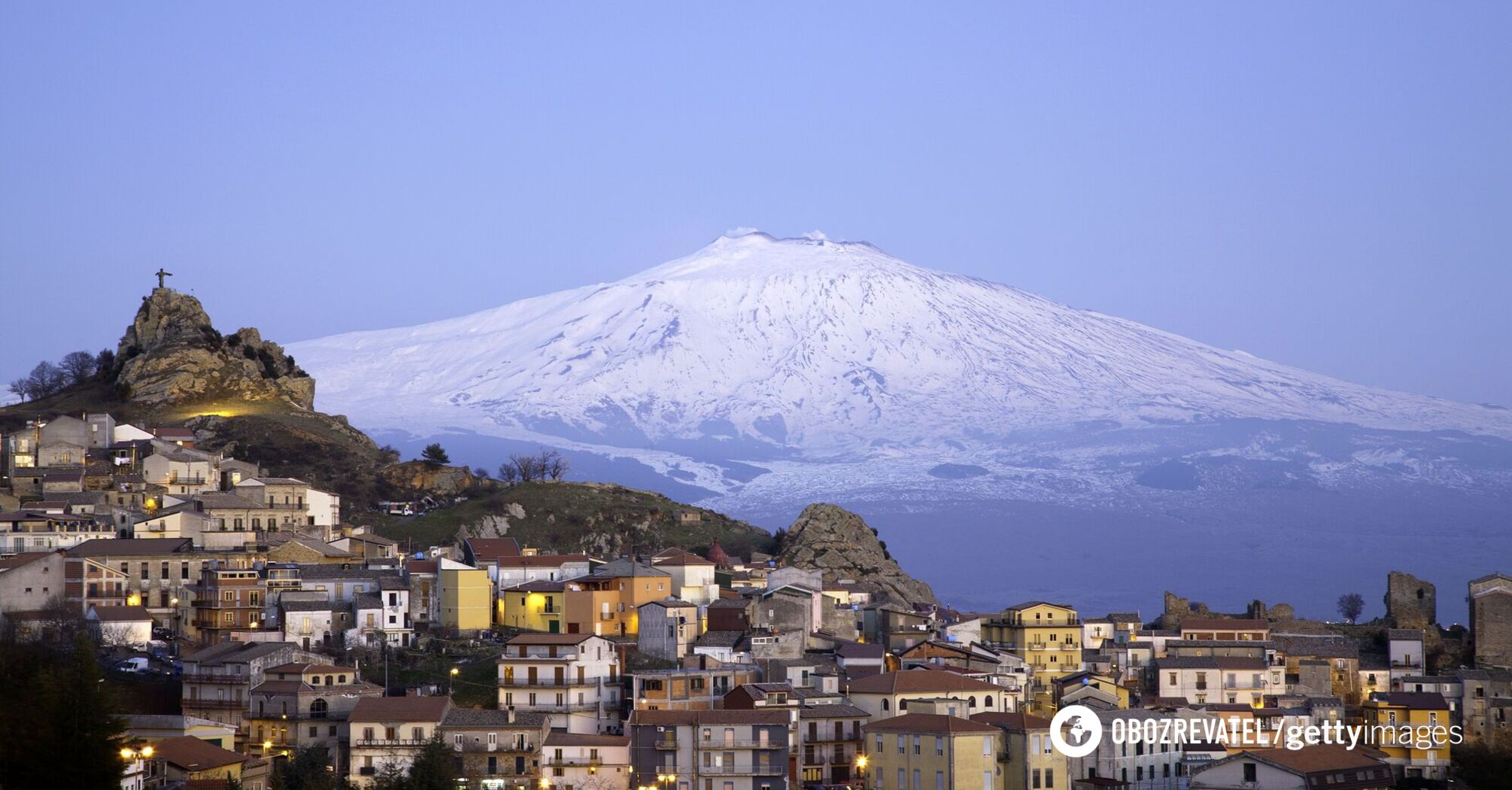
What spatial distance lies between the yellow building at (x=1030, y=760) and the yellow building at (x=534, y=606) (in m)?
13.0

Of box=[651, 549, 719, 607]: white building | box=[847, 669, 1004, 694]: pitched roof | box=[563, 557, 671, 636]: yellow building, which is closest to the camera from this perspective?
box=[847, 669, 1004, 694]: pitched roof

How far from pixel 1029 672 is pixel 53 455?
33.3 m

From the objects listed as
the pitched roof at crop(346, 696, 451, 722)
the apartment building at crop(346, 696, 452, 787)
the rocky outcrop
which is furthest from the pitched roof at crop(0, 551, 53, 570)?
the rocky outcrop

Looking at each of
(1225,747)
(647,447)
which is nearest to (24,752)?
(1225,747)

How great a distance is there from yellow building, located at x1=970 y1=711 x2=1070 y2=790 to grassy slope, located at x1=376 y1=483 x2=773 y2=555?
28.5 metres

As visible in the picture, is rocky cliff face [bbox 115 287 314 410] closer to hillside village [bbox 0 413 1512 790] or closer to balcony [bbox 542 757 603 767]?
hillside village [bbox 0 413 1512 790]

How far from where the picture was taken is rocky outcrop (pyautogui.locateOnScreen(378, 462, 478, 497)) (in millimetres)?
73688

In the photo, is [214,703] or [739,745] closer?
[739,745]

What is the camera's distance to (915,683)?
43969 mm

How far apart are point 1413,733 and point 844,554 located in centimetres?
2394

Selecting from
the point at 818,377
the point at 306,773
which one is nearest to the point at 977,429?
the point at 818,377

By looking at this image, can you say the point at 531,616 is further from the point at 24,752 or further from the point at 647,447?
the point at 647,447

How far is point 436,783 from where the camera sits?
35.6 metres

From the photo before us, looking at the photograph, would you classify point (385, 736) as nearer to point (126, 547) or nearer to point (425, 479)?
point (126, 547)
